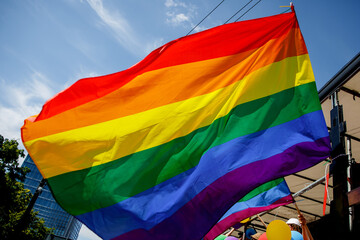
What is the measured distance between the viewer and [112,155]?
9.63ft

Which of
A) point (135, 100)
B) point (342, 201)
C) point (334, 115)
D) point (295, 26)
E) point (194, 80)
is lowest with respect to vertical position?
point (342, 201)

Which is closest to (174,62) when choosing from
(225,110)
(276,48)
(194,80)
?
(194,80)

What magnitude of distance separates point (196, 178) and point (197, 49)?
1774 mm

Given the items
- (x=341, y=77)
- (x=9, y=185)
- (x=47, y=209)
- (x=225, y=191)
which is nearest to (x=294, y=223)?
(x=341, y=77)

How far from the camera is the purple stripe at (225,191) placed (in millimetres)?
2477

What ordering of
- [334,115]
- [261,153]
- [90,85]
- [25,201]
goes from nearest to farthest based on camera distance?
[261,153] < [90,85] < [334,115] < [25,201]

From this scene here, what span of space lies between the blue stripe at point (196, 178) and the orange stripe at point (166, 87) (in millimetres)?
831

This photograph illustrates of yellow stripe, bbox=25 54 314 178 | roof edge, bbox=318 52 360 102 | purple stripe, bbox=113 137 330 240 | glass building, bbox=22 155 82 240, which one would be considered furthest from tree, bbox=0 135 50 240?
glass building, bbox=22 155 82 240

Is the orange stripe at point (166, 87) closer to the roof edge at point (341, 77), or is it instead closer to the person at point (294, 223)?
the roof edge at point (341, 77)

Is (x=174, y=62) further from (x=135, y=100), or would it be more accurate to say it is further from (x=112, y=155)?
(x=112, y=155)

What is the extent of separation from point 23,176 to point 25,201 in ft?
10.3

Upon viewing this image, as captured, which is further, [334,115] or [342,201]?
[334,115]

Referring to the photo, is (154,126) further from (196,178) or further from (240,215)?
(240,215)

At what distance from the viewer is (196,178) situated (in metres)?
2.68
